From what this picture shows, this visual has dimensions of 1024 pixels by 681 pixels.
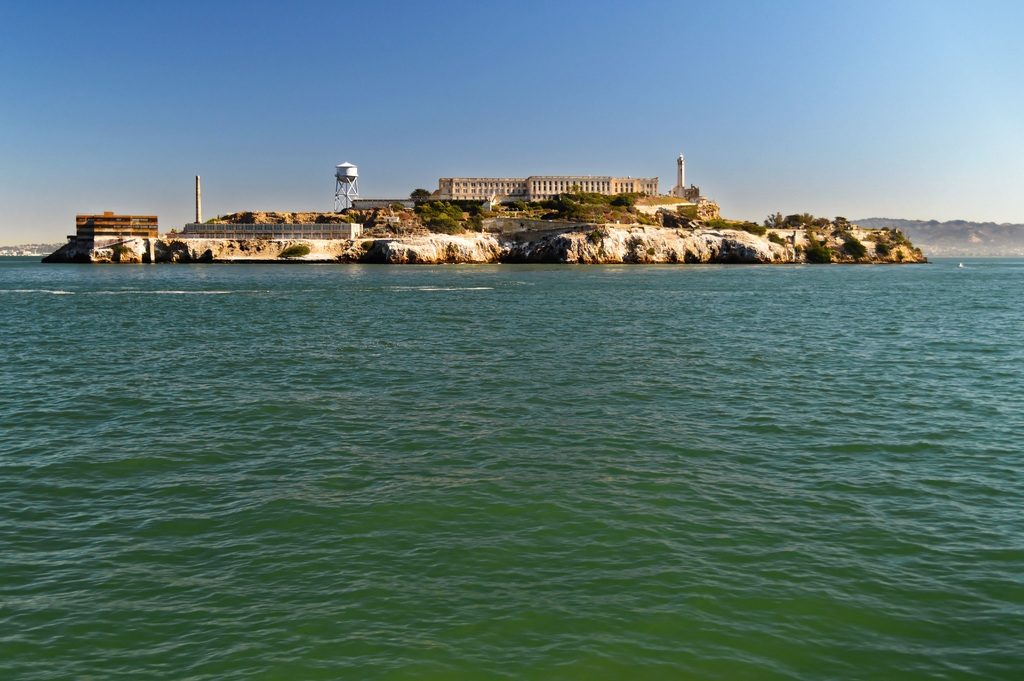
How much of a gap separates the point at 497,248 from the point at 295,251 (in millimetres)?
41919

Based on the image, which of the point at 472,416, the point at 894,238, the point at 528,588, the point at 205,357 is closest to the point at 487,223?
the point at 894,238

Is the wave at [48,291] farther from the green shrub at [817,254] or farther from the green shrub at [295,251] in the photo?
the green shrub at [817,254]

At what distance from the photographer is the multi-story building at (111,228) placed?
520 ft

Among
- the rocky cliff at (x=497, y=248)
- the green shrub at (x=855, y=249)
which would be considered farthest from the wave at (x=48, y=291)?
the green shrub at (x=855, y=249)

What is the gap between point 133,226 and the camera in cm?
16062

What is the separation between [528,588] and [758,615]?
3.25 meters

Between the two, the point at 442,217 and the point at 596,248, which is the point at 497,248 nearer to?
the point at 596,248

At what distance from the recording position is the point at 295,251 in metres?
157

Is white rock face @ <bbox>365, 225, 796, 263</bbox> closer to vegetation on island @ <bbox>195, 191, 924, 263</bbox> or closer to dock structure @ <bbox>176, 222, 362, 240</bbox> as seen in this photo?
vegetation on island @ <bbox>195, 191, 924, 263</bbox>

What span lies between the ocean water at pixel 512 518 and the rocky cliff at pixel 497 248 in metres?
123

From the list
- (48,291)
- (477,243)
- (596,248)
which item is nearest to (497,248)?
(477,243)

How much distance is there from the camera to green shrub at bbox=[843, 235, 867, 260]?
178125 millimetres

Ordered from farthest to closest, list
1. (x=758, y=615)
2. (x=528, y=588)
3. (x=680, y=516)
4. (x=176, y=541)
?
(x=680, y=516), (x=176, y=541), (x=528, y=588), (x=758, y=615)

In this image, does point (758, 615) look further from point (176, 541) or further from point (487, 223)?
point (487, 223)
